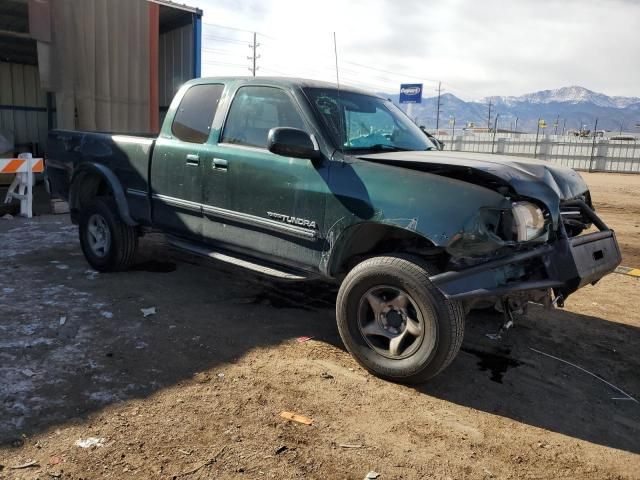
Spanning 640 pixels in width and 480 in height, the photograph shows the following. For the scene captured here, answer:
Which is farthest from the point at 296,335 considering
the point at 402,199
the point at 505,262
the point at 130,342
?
the point at 505,262

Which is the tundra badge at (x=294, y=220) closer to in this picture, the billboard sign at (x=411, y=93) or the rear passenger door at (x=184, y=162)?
the rear passenger door at (x=184, y=162)

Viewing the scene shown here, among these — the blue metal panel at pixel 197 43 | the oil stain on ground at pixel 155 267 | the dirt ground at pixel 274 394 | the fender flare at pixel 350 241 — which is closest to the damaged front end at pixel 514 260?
the fender flare at pixel 350 241

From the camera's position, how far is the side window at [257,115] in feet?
13.7

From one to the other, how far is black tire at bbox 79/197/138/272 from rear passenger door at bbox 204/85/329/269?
1.42 metres

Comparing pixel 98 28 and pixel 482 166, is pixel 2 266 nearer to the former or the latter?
pixel 482 166

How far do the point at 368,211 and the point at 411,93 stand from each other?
122 feet

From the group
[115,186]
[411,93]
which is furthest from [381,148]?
[411,93]

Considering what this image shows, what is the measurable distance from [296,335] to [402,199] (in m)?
1.58

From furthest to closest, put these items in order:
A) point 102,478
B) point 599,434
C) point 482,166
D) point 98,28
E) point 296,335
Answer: point 98,28 → point 296,335 → point 482,166 → point 599,434 → point 102,478

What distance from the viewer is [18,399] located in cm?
310

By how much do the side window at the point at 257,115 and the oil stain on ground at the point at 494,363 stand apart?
2202 mm

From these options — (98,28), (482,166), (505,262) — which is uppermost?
(98,28)

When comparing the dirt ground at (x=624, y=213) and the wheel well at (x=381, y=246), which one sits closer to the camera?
the wheel well at (x=381, y=246)

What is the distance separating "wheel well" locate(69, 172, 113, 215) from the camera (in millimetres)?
5943
